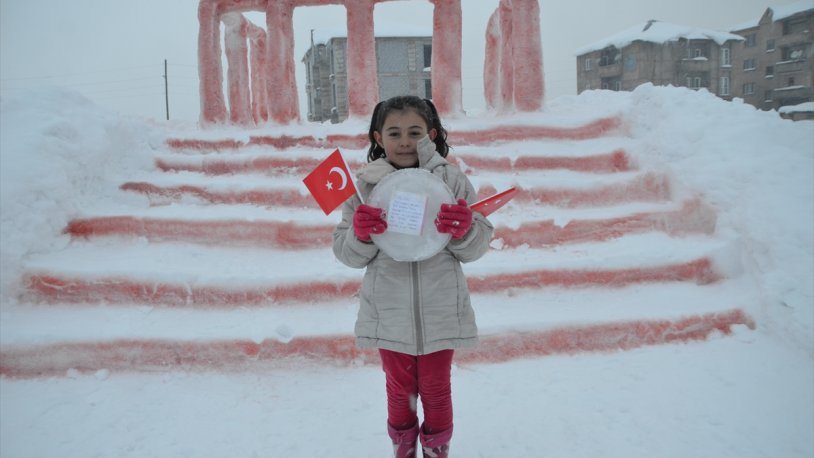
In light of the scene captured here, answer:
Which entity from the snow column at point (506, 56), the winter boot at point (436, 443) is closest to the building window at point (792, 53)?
the snow column at point (506, 56)

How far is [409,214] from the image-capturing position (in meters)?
1.70

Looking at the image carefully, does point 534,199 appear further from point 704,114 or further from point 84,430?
point 84,430

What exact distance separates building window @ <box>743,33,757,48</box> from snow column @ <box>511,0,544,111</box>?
3221 cm

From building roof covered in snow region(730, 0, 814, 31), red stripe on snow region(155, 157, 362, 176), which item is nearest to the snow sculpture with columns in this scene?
red stripe on snow region(155, 157, 362, 176)

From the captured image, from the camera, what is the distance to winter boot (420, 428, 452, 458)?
73.7 inches

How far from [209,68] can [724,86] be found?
35.2m

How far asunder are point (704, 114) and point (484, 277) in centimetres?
314

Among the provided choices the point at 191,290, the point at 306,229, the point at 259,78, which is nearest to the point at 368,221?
the point at 191,290

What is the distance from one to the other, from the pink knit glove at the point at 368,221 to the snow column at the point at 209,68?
780cm

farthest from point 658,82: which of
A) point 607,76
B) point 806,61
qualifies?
point 806,61

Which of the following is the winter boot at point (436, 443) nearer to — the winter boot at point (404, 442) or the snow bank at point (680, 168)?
the winter boot at point (404, 442)

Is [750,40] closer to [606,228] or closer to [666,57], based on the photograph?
[666,57]

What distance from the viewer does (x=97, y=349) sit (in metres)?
3.07

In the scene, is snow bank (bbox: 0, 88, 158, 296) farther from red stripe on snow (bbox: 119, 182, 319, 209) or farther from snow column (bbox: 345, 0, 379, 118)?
snow column (bbox: 345, 0, 379, 118)
